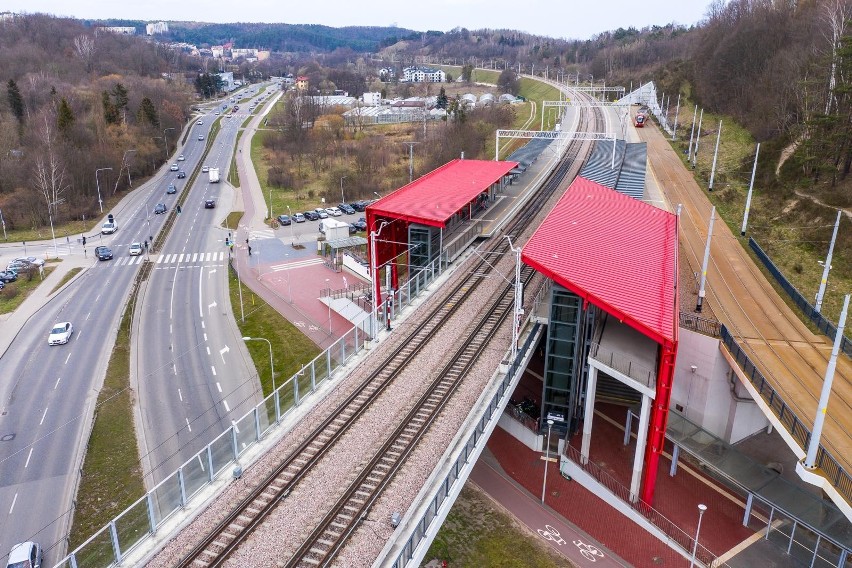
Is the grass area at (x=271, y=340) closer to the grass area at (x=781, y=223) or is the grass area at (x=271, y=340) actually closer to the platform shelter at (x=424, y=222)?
the platform shelter at (x=424, y=222)

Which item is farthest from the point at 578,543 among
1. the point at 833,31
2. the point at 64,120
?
the point at 64,120

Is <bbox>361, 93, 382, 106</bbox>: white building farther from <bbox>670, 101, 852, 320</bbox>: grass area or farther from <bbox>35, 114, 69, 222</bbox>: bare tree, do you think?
<bbox>670, 101, 852, 320</bbox>: grass area

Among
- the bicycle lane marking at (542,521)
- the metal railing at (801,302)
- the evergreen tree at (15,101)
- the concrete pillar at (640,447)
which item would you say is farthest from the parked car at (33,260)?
the metal railing at (801,302)

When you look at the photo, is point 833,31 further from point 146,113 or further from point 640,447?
point 146,113

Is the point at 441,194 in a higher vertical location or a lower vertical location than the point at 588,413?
higher

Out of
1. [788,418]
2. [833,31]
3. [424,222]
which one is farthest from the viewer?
[833,31]

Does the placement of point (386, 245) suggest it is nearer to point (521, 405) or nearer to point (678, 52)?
point (521, 405)
